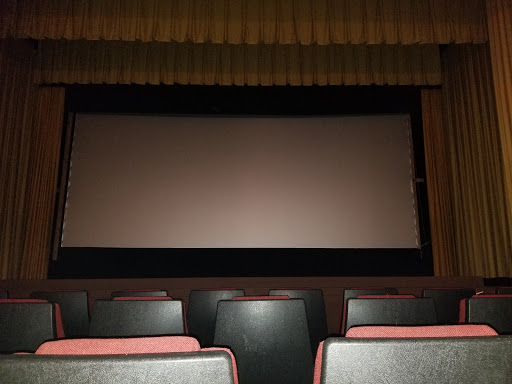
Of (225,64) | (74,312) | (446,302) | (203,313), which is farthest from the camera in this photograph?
(225,64)

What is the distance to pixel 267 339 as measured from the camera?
1835 mm

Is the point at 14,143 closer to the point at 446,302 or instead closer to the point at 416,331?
the point at 446,302

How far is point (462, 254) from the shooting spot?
6.45m

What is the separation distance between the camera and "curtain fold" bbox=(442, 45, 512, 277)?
5770mm

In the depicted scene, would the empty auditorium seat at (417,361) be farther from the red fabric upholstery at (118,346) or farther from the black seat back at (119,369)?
the red fabric upholstery at (118,346)

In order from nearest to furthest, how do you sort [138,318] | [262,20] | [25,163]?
[138,318] → [262,20] → [25,163]

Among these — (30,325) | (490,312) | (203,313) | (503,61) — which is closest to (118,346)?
(30,325)

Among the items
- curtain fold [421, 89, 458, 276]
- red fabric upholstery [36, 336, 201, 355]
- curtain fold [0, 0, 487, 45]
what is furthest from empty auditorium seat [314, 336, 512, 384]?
curtain fold [421, 89, 458, 276]

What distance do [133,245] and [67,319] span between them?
3624 millimetres

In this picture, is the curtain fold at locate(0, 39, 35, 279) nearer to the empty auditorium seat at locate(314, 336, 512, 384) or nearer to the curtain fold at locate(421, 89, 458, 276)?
the empty auditorium seat at locate(314, 336, 512, 384)

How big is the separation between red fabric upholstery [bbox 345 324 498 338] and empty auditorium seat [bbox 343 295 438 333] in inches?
37.3

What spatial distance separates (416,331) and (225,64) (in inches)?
235

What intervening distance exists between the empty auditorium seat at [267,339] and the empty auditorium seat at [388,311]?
0.98 ft

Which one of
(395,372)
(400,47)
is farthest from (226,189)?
(395,372)
